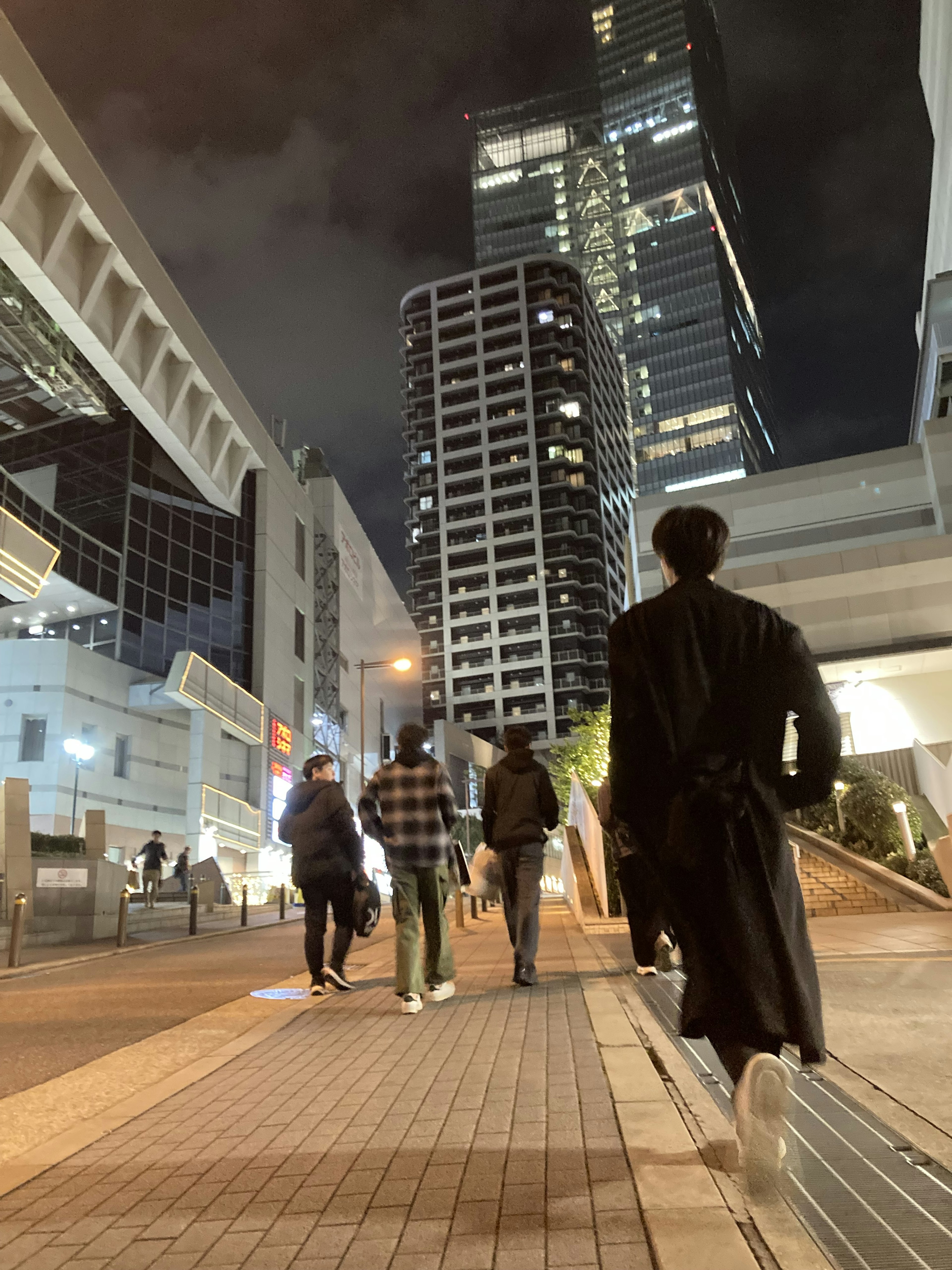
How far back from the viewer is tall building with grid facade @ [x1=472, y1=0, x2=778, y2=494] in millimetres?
144250

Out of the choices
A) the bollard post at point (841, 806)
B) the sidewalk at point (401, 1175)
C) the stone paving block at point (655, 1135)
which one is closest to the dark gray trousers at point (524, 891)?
the sidewalk at point (401, 1175)

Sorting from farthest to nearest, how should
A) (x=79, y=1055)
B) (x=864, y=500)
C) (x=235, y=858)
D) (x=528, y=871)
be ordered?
1. (x=864, y=500)
2. (x=235, y=858)
3. (x=528, y=871)
4. (x=79, y=1055)

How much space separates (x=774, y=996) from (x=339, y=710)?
2132 inches

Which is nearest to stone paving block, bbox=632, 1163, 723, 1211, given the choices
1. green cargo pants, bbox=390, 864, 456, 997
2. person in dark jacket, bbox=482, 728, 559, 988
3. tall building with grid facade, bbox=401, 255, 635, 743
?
green cargo pants, bbox=390, 864, 456, 997

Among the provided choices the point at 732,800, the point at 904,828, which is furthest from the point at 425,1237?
the point at 904,828

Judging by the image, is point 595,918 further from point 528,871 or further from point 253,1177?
point 253,1177

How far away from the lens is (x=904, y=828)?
57.7 feet

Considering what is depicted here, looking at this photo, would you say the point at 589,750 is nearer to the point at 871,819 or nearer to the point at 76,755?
the point at 871,819

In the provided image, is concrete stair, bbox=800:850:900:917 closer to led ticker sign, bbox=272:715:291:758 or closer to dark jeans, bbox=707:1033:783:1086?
dark jeans, bbox=707:1033:783:1086

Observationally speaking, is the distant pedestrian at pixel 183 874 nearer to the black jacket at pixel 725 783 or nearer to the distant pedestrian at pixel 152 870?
the distant pedestrian at pixel 152 870

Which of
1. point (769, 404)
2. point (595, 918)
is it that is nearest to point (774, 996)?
point (595, 918)

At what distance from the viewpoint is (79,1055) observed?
16.5 feet

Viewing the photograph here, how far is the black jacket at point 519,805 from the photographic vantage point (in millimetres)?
6816

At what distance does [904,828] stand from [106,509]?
1211 inches
